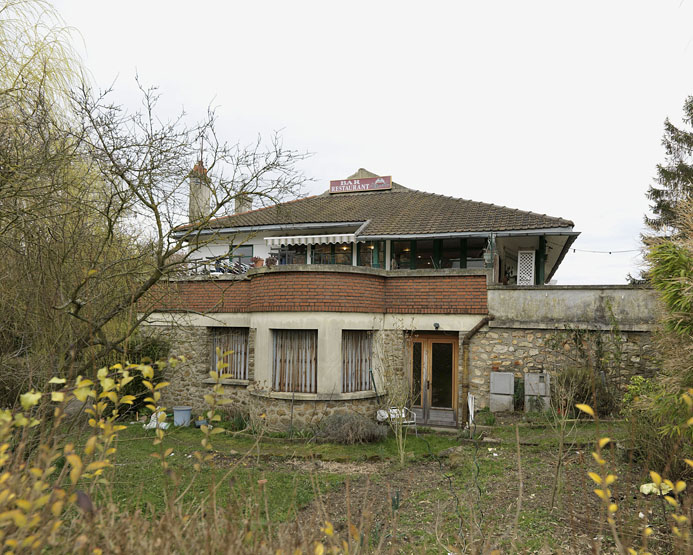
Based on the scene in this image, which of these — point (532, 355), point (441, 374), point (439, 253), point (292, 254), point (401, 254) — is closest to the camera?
point (532, 355)

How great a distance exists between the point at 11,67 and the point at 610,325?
15.3m

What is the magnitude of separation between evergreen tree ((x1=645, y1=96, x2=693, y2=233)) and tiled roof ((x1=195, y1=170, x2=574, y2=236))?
16.3 metres

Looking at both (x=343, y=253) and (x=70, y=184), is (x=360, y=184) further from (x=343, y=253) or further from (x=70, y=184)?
(x=70, y=184)

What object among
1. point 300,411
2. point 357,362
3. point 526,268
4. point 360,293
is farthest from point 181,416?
point 526,268

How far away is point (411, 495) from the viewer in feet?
27.9

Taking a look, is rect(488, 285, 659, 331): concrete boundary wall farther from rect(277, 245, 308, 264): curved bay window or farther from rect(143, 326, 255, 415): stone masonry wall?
rect(143, 326, 255, 415): stone masonry wall

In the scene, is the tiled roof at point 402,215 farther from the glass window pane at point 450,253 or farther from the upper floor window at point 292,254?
the upper floor window at point 292,254

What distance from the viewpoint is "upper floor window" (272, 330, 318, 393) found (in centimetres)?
1380

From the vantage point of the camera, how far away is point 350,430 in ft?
40.8

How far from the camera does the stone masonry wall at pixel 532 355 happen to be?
12.8 m

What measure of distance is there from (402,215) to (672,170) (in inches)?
813

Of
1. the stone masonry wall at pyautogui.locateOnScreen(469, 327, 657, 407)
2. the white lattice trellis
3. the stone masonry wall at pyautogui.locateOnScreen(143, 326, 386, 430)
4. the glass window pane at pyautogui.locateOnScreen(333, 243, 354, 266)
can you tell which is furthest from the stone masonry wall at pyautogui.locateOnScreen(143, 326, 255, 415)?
the white lattice trellis

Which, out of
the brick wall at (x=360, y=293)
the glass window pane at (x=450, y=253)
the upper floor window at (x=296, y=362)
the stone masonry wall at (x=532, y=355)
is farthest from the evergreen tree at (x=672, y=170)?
the upper floor window at (x=296, y=362)

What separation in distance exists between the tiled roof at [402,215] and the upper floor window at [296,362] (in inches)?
162
